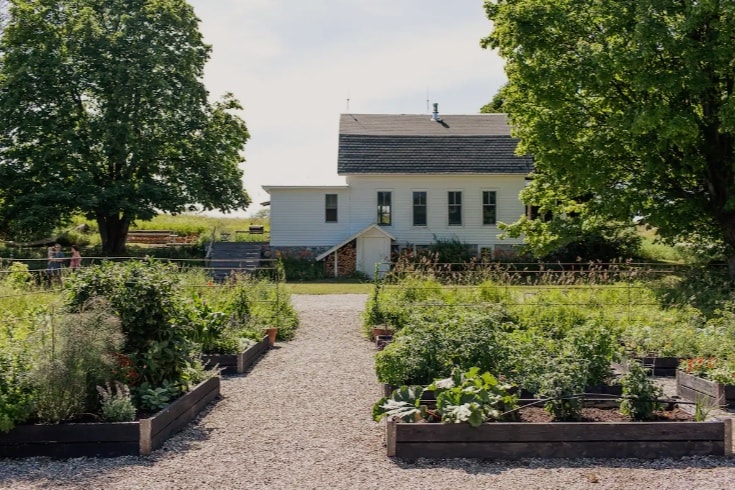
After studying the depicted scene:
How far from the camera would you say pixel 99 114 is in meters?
32.6

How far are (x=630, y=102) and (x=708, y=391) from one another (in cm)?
1395

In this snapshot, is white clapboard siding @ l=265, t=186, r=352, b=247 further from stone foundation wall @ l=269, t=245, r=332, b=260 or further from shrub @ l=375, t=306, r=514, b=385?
shrub @ l=375, t=306, r=514, b=385

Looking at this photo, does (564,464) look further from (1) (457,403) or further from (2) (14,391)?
(2) (14,391)

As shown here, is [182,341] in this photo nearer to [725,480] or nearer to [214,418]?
[214,418]

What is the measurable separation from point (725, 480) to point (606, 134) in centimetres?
1635

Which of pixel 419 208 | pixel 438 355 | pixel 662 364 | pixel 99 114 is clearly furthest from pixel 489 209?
pixel 438 355

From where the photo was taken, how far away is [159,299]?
28.2 feet

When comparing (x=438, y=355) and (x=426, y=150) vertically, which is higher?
(x=426, y=150)

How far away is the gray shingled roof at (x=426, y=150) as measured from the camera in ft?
116

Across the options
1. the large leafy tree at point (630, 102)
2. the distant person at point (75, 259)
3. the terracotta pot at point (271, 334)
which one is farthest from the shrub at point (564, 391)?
the distant person at point (75, 259)

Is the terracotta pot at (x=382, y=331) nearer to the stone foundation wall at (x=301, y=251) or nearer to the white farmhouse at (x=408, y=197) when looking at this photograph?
the white farmhouse at (x=408, y=197)

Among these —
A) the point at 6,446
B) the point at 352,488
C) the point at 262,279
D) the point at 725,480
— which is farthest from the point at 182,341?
the point at 262,279

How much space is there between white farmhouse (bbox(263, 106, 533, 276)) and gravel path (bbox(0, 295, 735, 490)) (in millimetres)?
25644

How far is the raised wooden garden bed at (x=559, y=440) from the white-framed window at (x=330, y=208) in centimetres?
2811
